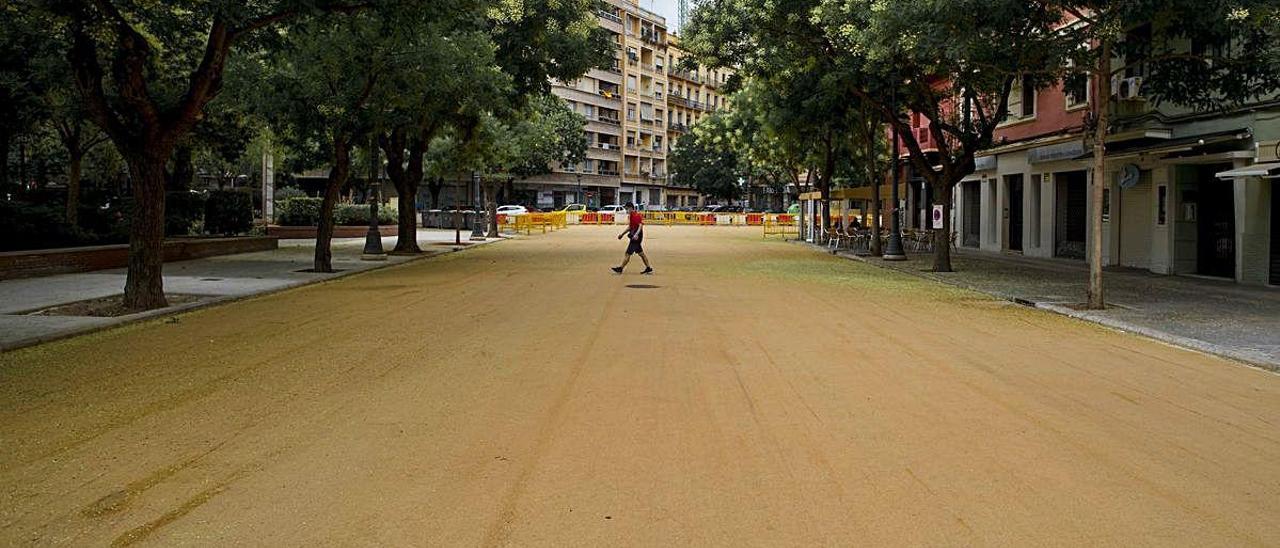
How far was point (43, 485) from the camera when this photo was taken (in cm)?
526

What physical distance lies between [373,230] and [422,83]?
7.73 metres

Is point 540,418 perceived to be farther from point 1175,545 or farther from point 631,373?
point 1175,545

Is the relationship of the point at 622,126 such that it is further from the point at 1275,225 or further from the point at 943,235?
the point at 1275,225

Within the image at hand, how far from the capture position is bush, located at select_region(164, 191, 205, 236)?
29.1 meters

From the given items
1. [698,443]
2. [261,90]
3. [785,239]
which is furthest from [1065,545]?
[785,239]

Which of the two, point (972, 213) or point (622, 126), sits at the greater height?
point (622, 126)

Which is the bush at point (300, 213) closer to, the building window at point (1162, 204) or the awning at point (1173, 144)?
the awning at point (1173, 144)

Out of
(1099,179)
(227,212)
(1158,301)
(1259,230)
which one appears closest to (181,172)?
(227,212)

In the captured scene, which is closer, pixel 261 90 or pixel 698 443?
pixel 698 443

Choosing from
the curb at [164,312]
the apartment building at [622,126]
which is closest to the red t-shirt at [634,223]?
the curb at [164,312]

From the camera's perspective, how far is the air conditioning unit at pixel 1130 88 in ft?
71.9

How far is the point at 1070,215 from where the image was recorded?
28531 millimetres

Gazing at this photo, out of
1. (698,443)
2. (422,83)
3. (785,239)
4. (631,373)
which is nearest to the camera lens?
(698,443)

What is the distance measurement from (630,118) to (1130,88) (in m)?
76.9
